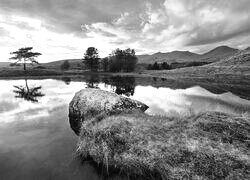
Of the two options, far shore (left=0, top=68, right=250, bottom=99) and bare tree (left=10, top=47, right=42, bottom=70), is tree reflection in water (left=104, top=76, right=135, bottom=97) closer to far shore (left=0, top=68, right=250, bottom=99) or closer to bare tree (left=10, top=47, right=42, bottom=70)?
far shore (left=0, top=68, right=250, bottom=99)

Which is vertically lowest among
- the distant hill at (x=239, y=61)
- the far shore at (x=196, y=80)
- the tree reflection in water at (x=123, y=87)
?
the tree reflection in water at (x=123, y=87)

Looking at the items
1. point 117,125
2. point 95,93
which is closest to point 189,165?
point 117,125

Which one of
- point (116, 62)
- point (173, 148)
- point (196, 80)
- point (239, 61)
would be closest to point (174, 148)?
point (173, 148)

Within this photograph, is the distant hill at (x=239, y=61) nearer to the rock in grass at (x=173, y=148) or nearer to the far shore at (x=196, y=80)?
the far shore at (x=196, y=80)

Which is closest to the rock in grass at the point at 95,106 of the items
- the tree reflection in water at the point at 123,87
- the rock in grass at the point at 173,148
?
the rock in grass at the point at 173,148

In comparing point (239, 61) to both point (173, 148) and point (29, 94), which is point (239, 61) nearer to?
point (173, 148)

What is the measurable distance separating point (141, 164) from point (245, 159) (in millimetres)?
3585

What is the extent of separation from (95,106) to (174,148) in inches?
264

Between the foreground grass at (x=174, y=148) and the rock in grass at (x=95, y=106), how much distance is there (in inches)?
96.8

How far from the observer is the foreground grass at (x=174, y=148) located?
16.8 ft

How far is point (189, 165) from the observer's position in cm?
527

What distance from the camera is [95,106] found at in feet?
36.7

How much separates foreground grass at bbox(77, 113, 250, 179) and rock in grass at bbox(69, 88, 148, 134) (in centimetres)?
246

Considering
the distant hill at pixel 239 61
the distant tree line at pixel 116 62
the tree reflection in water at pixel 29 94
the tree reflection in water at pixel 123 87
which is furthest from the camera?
the distant tree line at pixel 116 62
